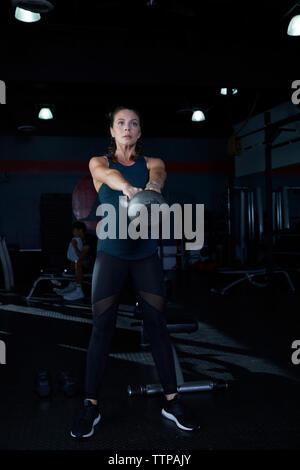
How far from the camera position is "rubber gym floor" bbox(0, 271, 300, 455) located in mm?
1505

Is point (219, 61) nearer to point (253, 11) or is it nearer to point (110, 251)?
point (253, 11)

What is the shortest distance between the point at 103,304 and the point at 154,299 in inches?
7.2

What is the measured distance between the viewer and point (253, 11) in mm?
4188

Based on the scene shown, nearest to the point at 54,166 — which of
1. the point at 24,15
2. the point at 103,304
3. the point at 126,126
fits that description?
the point at 24,15

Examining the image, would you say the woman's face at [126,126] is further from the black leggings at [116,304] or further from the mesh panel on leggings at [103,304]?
the mesh panel on leggings at [103,304]

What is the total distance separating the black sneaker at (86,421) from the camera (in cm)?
150

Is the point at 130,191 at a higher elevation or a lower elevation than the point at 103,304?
higher

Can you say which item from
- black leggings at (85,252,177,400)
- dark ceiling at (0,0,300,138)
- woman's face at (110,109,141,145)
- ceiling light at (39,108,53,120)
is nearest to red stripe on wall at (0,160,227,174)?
ceiling light at (39,108,53,120)

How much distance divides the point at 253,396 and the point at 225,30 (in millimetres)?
3684

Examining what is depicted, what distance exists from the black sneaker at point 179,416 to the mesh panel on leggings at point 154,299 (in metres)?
0.36

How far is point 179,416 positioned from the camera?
1585 mm

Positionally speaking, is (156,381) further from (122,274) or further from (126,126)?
(126,126)

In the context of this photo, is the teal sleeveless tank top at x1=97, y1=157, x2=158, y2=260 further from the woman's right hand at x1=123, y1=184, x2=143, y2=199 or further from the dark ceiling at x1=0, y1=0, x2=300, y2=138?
the dark ceiling at x1=0, y1=0, x2=300, y2=138

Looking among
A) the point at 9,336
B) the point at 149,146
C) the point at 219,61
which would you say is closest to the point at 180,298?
the point at 9,336
